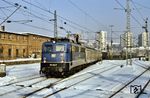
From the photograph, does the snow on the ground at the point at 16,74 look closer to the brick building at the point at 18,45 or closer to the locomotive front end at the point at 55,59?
the locomotive front end at the point at 55,59

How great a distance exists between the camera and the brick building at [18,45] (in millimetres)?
63850

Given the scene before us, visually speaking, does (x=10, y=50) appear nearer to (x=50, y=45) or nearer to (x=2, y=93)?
(x=50, y=45)

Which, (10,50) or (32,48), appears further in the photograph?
(32,48)

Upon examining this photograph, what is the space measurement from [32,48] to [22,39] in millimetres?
5709

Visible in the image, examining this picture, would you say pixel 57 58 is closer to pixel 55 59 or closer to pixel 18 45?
pixel 55 59

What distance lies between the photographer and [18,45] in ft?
233

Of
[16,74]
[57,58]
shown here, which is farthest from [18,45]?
[57,58]

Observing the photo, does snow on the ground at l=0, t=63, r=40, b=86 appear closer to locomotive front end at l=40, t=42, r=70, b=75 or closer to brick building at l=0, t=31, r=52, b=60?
locomotive front end at l=40, t=42, r=70, b=75

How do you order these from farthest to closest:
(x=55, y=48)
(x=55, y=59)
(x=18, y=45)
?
(x=18, y=45)
(x=55, y=48)
(x=55, y=59)

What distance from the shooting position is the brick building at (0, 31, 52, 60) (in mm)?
63850

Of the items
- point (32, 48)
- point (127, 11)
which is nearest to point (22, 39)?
point (32, 48)

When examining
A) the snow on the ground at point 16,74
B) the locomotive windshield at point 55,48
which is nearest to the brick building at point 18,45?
the snow on the ground at point 16,74

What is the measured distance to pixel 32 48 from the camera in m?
78.4

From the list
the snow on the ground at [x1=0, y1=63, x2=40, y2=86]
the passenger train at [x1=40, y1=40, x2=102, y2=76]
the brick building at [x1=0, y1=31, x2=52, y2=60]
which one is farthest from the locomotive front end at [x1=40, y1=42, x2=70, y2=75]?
the brick building at [x1=0, y1=31, x2=52, y2=60]
